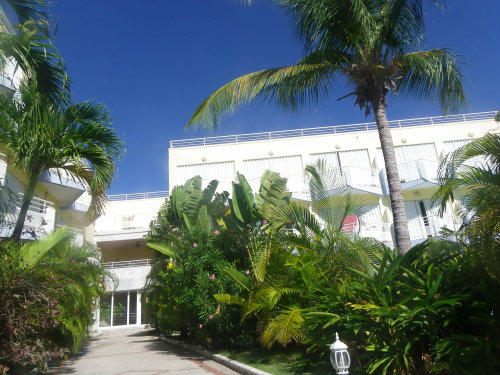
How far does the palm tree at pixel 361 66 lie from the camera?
9.83 m

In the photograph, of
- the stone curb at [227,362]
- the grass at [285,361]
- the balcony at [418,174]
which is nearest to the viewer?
the grass at [285,361]

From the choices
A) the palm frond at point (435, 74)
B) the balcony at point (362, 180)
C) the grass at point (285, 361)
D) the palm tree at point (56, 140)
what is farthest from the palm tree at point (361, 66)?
the balcony at point (362, 180)

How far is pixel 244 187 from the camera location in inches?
517

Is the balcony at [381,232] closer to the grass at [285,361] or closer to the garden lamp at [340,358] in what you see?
the grass at [285,361]

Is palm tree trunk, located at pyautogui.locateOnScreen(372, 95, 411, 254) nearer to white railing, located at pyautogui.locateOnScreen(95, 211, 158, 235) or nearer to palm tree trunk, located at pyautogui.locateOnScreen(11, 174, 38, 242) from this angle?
palm tree trunk, located at pyautogui.locateOnScreen(11, 174, 38, 242)

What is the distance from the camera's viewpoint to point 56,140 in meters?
8.69

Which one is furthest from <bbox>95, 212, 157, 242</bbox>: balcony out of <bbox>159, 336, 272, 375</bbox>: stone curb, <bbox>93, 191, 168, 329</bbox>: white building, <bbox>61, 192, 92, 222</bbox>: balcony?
<bbox>159, 336, 272, 375</bbox>: stone curb

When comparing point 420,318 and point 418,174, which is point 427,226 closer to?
point 418,174

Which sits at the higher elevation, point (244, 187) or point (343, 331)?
point (244, 187)

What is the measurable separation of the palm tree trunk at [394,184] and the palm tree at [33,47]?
22.8ft

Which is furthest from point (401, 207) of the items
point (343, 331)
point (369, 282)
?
point (343, 331)

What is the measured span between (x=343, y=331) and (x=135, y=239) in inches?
989

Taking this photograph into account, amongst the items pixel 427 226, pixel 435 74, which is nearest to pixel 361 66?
pixel 435 74

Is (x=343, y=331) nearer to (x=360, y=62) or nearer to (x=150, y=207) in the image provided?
(x=360, y=62)
